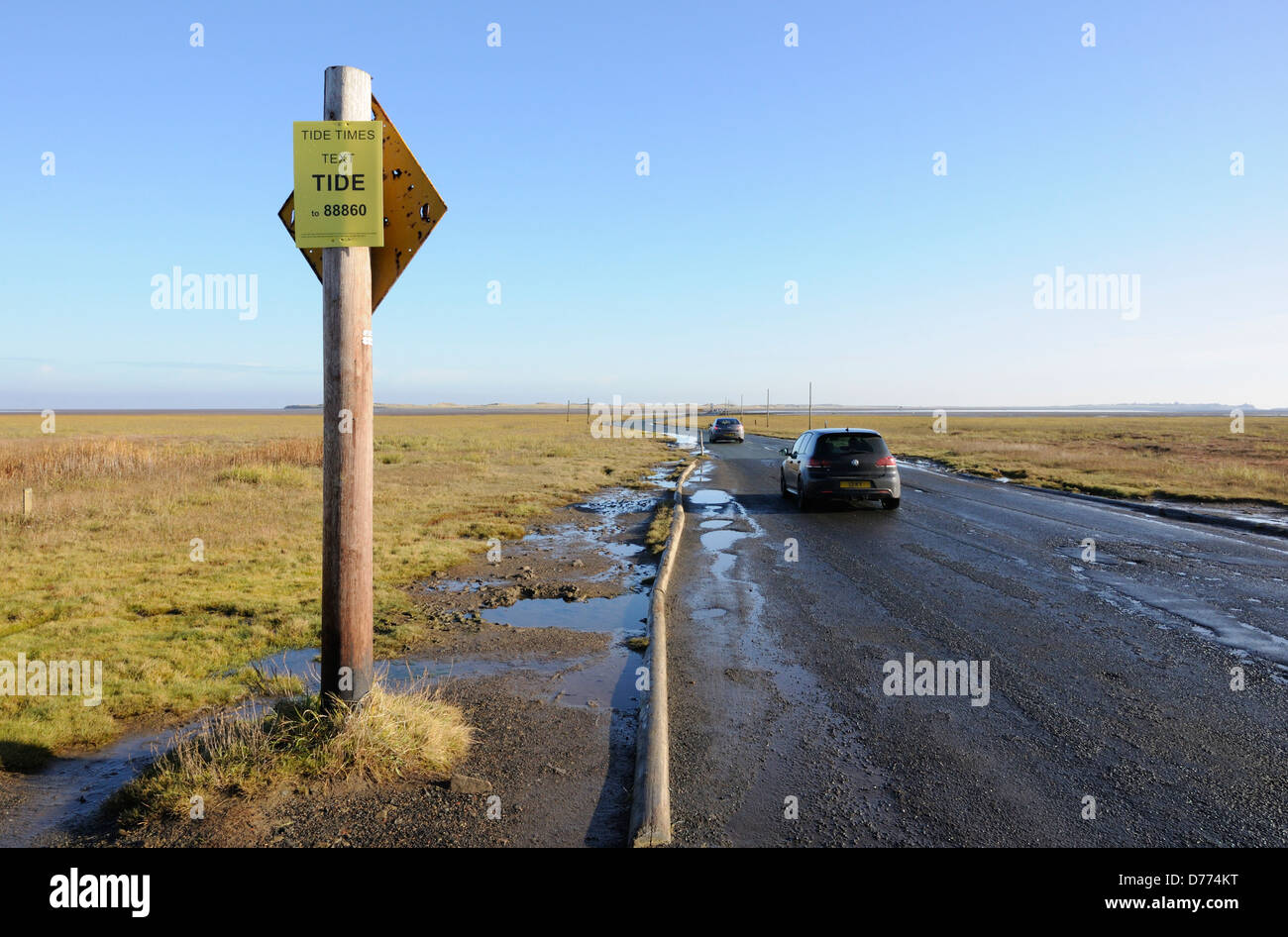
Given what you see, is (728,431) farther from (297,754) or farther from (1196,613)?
(297,754)

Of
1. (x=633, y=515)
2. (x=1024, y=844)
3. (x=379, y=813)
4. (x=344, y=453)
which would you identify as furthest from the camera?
(x=633, y=515)

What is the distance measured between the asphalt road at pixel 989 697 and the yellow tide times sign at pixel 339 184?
11.4 feet

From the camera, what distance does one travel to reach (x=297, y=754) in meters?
4.21

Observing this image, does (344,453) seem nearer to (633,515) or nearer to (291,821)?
(291,821)

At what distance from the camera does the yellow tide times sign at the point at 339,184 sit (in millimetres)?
4250

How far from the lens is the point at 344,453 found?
4.27 meters

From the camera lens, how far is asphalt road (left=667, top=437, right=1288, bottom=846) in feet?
12.6

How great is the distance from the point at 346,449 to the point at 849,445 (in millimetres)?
13818

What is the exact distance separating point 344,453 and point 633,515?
13179mm

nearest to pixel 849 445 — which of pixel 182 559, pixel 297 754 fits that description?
pixel 182 559

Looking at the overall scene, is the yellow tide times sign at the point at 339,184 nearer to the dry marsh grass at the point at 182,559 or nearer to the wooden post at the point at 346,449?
the wooden post at the point at 346,449
